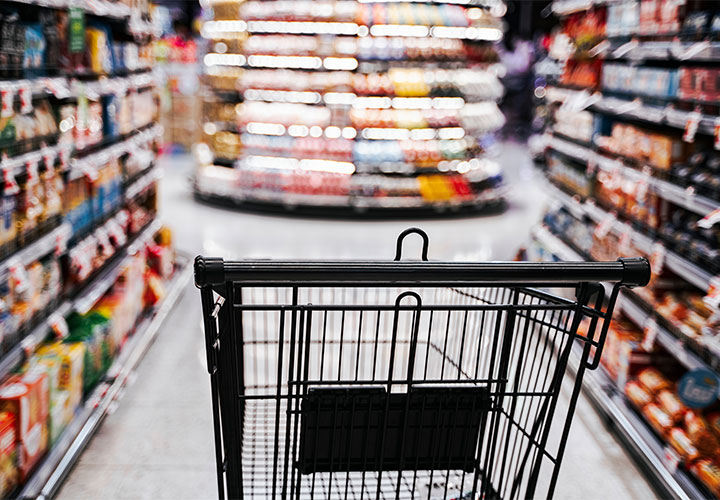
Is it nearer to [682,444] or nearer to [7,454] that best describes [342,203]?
[682,444]

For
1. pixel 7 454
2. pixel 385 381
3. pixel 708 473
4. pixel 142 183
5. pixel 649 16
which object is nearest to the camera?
pixel 385 381

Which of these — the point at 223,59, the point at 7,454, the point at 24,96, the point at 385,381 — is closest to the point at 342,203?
the point at 223,59

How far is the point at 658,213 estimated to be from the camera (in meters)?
3.71

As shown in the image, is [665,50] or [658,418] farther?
[665,50]

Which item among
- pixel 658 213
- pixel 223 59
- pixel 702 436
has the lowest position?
pixel 702 436

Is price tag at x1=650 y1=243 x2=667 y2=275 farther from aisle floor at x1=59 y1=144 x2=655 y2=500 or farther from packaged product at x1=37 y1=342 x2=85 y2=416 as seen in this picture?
packaged product at x1=37 y1=342 x2=85 y2=416

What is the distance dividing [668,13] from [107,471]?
327cm

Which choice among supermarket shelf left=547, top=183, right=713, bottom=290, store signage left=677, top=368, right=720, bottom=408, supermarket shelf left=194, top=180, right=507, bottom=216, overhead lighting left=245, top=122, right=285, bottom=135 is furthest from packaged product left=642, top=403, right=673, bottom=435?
overhead lighting left=245, top=122, right=285, bottom=135

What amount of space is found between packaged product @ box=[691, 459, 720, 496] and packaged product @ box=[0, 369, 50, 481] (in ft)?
8.18

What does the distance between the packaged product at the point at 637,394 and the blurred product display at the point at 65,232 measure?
2.47m

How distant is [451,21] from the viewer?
8.56m

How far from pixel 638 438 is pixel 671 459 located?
0.80 ft

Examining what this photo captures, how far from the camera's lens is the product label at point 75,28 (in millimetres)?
3438

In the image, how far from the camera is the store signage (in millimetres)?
2883
